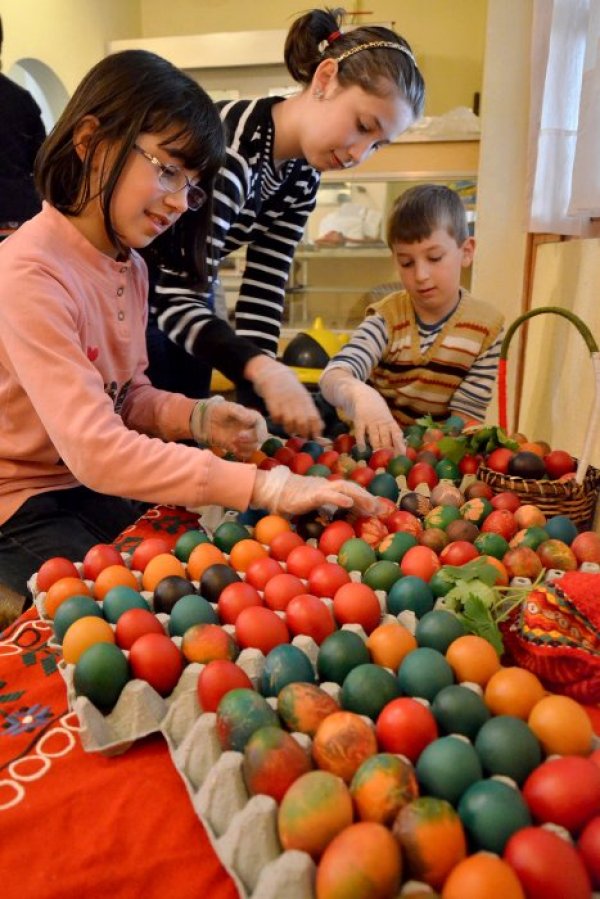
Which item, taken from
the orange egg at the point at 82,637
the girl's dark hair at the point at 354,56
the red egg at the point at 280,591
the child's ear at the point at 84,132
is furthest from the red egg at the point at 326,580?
the girl's dark hair at the point at 354,56

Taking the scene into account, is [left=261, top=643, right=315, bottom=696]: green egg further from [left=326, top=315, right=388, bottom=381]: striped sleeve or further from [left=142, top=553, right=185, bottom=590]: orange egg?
[left=326, top=315, right=388, bottom=381]: striped sleeve

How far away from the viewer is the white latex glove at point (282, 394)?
1306 mm

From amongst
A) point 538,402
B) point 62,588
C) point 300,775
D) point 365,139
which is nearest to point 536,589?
point 300,775

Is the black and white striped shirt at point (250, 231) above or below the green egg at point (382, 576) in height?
above

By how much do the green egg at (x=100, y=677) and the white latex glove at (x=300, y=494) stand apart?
38cm

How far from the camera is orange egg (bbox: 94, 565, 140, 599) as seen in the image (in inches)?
30.9

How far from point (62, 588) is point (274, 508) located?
1.04ft

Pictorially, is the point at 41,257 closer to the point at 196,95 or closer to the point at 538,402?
the point at 196,95

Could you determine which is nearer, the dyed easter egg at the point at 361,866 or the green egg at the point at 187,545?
the dyed easter egg at the point at 361,866

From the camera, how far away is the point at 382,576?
82 centimetres

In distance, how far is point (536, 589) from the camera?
726mm

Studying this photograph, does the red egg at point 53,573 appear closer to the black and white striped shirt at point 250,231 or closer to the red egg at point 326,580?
the red egg at point 326,580

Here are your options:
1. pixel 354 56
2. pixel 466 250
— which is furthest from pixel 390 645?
pixel 466 250

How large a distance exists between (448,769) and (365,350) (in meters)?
1.42
